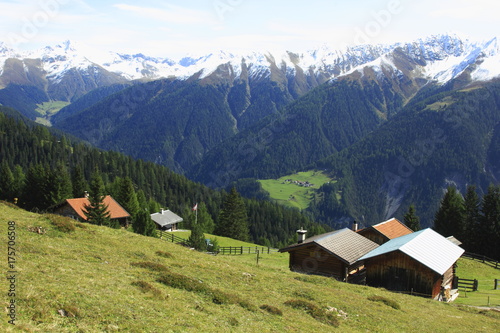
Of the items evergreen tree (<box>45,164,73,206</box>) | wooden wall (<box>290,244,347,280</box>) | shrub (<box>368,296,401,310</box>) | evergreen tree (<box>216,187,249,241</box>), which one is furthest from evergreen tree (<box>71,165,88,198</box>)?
shrub (<box>368,296,401,310</box>)

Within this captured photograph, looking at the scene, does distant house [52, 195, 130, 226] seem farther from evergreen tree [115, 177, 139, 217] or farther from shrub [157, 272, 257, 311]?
shrub [157, 272, 257, 311]

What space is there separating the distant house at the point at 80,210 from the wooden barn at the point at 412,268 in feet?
159

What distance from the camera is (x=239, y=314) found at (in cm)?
1970

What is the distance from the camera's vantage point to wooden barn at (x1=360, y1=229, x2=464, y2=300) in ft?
125

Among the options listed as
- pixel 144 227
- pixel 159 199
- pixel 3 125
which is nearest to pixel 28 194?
pixel 144 227

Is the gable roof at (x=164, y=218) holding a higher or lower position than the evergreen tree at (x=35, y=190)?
lower

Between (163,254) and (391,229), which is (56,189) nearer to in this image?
(163,254)

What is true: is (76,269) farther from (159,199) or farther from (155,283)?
(159,199)

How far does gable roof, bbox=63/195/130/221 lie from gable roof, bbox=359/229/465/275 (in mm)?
49685

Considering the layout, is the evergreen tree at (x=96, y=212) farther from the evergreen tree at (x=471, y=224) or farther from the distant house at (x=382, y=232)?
the evergreen tree at (x=471, y=224)

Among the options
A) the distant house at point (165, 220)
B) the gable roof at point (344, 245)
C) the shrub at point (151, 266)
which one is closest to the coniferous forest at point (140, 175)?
the distant house at point (165, 220)

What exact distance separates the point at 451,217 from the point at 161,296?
84581 mm

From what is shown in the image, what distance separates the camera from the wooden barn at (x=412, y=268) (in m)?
38.0

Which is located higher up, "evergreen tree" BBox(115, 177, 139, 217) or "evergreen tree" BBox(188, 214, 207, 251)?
"evergreen tree" BBox(115, 177, 139, 217)
